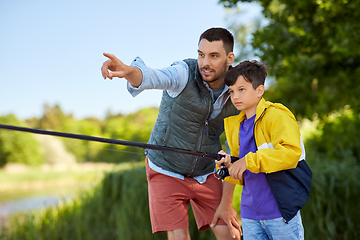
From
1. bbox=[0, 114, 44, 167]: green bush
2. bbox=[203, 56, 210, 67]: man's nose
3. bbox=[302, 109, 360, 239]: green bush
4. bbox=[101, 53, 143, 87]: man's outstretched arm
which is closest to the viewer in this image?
bbox=[101, 53, 143, 87]: man's outstretched arm

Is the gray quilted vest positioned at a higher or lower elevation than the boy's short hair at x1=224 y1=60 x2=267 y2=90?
lower

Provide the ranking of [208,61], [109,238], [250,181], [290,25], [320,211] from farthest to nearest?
1. [109,238]
2. [290,25]
3. [320,211]
4. [208,61]
5. [250,181]

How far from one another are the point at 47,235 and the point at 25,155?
32325 millimetres

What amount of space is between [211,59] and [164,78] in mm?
418

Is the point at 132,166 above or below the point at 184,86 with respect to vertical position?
below

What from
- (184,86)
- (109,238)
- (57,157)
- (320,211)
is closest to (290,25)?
(320,211)

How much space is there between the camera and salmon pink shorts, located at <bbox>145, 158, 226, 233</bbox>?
2.27m

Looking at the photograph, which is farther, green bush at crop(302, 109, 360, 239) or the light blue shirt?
green bush at crop(302, 109, 360, 239)

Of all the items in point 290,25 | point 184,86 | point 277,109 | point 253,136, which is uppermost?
point 290,25

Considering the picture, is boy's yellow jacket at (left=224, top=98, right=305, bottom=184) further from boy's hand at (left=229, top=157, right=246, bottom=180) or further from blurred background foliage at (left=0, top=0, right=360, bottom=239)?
blurred background foliage at (left=0, top=0, right=360, bottom=239)

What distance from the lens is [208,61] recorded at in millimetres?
2113

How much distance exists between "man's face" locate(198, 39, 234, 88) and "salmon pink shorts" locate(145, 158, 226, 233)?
0.81 metres

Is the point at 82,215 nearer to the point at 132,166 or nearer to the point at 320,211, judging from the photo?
the point at 132,166

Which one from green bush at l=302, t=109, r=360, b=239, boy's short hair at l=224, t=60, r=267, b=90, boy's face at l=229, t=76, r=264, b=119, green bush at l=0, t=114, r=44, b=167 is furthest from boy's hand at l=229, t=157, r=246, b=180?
green bush at l=0, t=114, r=44, b=167
